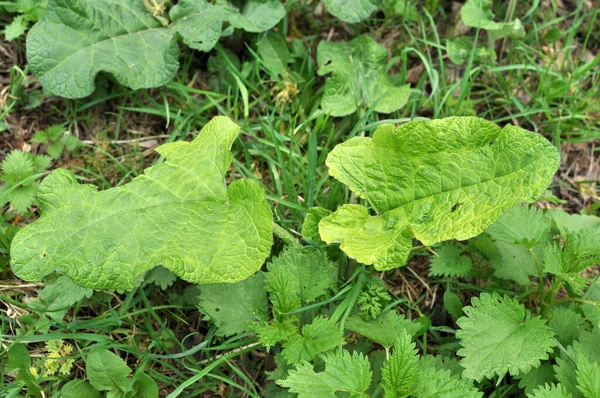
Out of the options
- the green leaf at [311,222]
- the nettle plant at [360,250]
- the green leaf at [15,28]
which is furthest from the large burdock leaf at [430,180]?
the green leaf at [15,28]

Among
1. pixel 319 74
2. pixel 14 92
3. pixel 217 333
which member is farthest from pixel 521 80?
pixel 14 92

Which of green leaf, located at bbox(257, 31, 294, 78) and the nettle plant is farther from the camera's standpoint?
green leaf, located at bbox(257, 31, 294, 78)

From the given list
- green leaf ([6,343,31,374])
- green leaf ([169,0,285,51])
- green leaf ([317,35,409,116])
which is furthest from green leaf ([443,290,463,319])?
green leaf ([6,343,31,374])

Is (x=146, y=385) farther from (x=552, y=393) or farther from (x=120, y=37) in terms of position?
(x=120, y=37)

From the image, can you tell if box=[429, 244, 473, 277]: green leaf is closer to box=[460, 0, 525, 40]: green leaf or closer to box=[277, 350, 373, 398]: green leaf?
box=[277, 350, 373, 398]: green leaf

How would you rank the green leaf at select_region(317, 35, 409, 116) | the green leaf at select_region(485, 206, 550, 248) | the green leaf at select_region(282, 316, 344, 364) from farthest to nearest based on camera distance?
the green leaf at select_region(317, 35, 409, 116) < the green leaf at select_region(485, 206, 550, 248) < the green leaf at select_region(282, 316, 344, 364)

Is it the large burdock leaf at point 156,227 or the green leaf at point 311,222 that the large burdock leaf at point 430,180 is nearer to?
the green leaf at point 311,222
